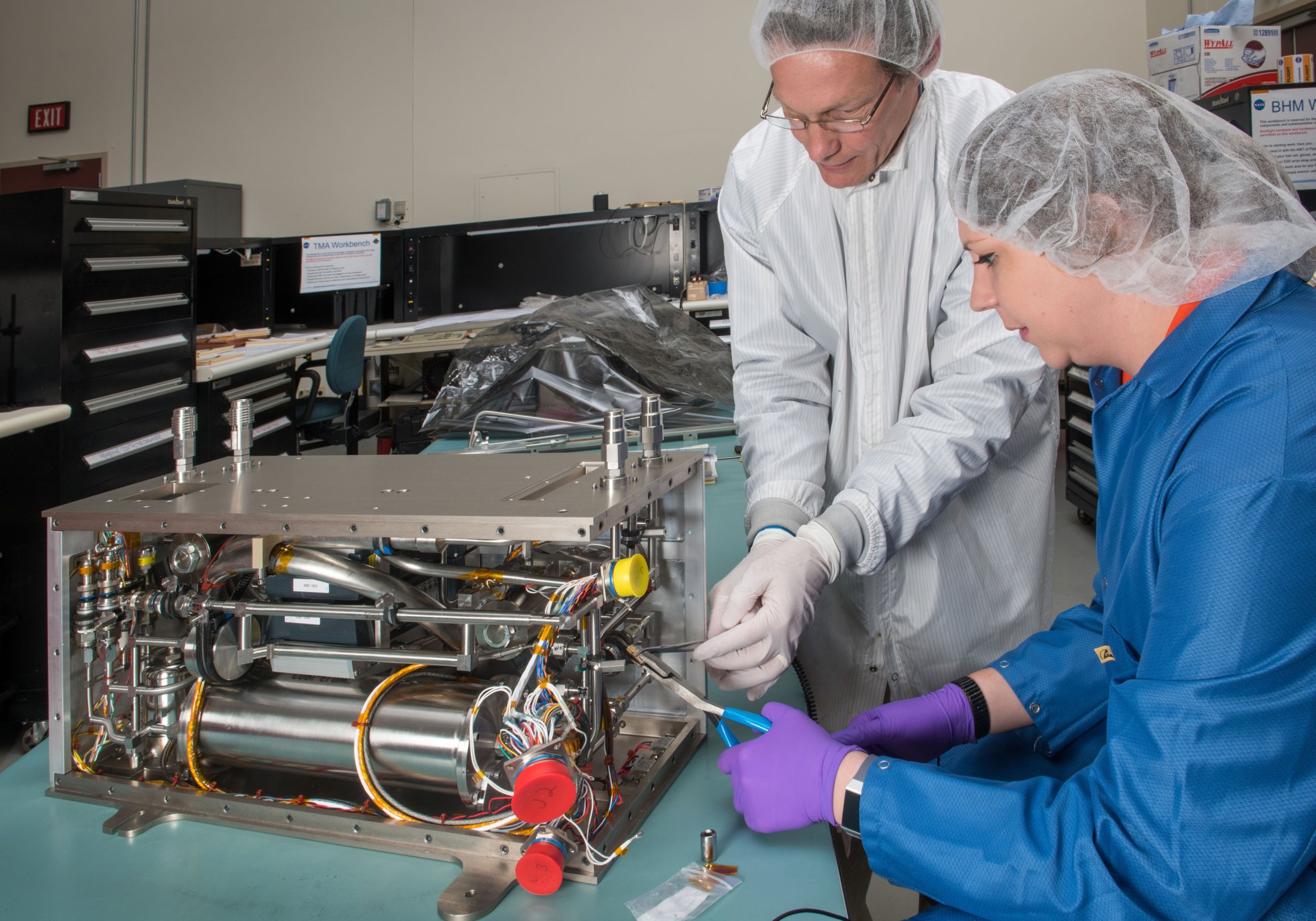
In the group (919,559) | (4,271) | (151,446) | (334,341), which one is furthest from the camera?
(334,341)

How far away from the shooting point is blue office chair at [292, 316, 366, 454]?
4.20 metres

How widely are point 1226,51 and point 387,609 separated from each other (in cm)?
382

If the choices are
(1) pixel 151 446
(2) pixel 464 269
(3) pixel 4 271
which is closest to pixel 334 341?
(2) pixel 464 269

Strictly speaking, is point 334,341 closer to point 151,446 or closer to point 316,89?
point 151,446

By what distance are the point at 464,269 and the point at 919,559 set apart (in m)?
3.67

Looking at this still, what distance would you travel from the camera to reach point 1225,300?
710 mm

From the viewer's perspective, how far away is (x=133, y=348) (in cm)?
261

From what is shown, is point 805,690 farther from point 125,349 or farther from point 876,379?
point 125,349

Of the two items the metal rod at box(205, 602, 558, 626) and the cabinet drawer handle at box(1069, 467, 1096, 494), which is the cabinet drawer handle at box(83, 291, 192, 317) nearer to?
the metal rod at box(205, 602, 558, 626)

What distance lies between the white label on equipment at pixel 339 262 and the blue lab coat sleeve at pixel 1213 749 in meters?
4.51

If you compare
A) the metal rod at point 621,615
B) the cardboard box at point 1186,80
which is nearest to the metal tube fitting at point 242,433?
the metal rod at point 621,615

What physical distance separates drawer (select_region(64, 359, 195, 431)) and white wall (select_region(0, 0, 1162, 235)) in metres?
3.62

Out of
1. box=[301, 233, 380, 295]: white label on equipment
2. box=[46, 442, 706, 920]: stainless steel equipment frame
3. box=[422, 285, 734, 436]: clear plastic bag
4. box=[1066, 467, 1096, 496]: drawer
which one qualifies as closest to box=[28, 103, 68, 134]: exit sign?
box=[301, 233, 380, 295]: white label on equipment

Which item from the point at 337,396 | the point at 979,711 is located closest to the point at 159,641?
the point at 979,711
